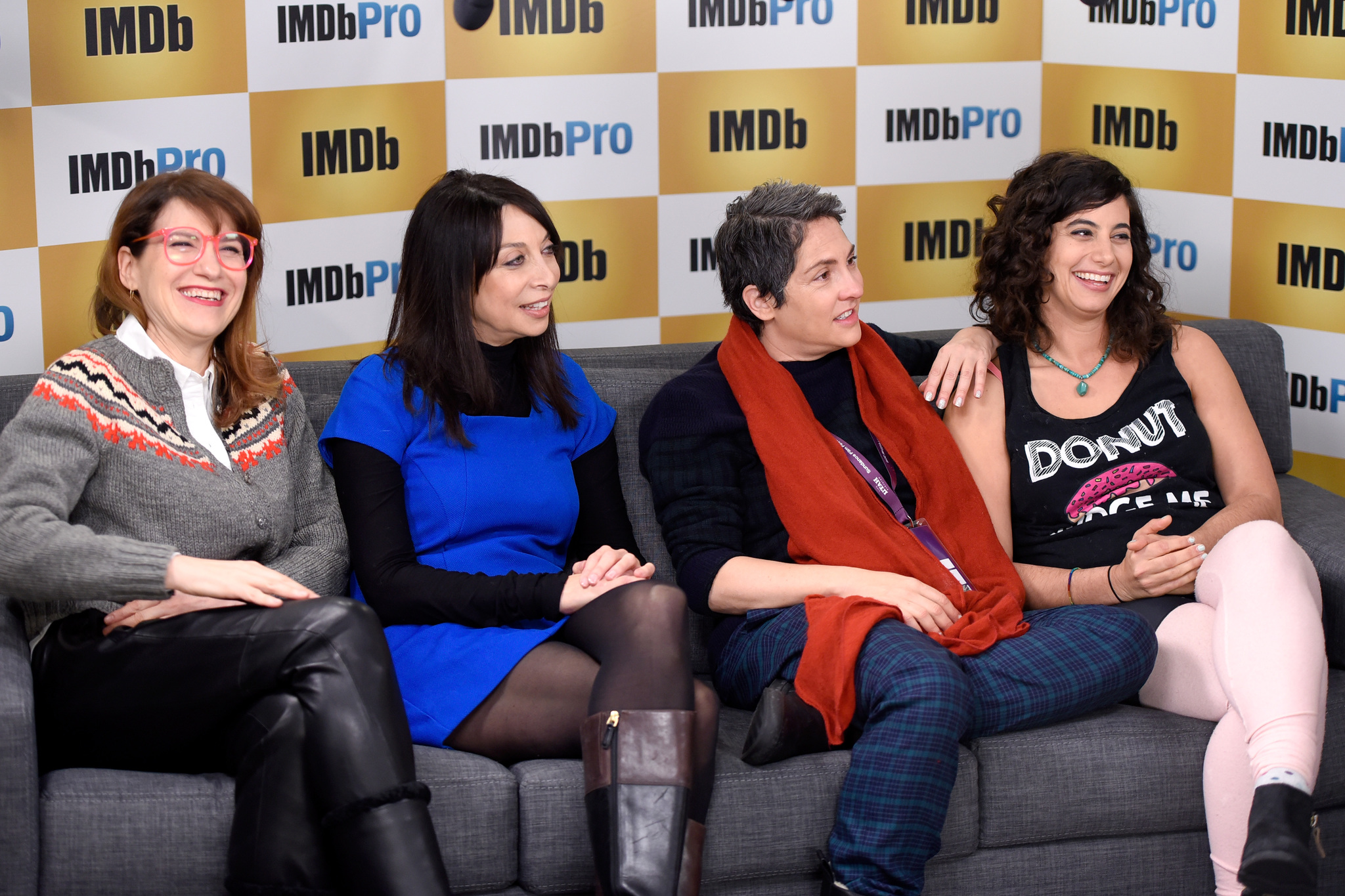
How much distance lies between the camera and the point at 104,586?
1719 mm

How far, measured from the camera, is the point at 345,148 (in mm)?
2961

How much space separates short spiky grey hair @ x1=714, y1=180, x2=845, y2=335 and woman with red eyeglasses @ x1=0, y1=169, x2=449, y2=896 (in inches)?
29.9

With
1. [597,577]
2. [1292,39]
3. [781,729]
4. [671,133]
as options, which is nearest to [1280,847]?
[781,729]

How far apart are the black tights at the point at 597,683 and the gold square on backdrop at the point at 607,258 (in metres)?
1.47

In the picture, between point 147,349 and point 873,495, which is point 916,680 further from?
point 147,349

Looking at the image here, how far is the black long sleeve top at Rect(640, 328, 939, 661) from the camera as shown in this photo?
2158mm

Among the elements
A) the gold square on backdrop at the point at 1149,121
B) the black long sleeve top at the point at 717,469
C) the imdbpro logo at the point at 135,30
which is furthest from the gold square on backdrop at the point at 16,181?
the gold square on backdrop at the point at 1149,121

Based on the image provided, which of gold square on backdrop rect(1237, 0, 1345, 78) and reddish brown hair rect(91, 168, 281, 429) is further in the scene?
gold square on backdrop rect(1237, 0, 1345, 78)

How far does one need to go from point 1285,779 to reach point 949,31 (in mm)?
2296

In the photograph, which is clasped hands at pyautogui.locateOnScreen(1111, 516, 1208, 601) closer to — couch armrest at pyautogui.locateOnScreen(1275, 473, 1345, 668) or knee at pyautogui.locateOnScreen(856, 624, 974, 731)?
couch armrest at pyautogui.locateOnScreen(1275, 473, 1345, 668)

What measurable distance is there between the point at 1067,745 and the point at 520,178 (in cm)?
186

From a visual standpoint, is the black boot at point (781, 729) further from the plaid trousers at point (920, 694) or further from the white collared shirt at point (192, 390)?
the white collared shirt at point (192, 390)

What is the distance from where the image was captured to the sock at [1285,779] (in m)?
1.81

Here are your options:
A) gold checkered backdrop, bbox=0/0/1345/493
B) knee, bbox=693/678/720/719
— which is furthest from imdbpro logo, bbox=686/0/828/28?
knee, bbox=693/678/720/719
